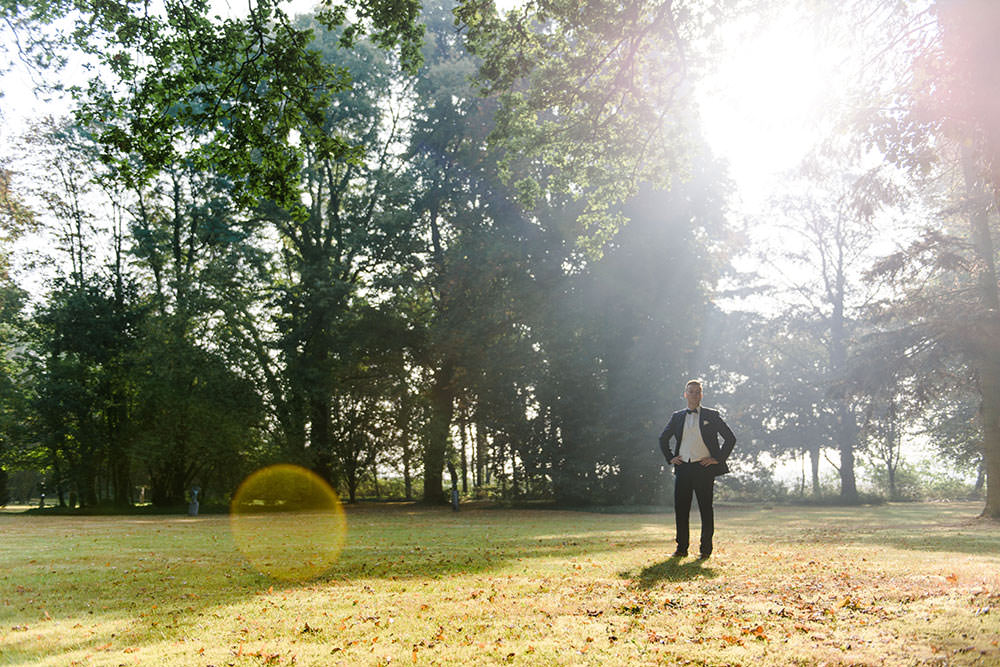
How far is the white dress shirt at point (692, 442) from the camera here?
8617mm

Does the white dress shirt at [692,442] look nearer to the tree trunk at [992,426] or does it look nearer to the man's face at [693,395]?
the man's face at [693,395]

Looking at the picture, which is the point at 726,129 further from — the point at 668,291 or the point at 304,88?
the point at 668,291

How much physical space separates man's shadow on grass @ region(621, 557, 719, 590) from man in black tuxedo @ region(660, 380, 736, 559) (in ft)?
1.88

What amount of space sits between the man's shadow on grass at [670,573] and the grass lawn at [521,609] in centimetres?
3

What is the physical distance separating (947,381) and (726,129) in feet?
32.9

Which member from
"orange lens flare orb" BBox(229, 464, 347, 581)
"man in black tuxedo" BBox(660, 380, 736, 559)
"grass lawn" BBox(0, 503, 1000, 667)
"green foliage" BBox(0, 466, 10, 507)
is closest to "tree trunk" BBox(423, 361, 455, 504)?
"orange lens flare orb" BBox(229, 464, 347, 581)

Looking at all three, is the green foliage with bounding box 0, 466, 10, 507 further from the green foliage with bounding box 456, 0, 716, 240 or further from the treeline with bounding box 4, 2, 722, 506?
the green foliage with bounding box 456, 0, 716, 240

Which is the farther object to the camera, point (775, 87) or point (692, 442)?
point (775, 87)

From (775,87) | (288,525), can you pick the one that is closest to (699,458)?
(775,87)

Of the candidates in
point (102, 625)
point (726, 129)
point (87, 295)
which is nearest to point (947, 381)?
point (726, 129)

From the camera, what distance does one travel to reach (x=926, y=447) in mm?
36562

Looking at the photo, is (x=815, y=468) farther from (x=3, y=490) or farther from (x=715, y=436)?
(x=3, y=490)

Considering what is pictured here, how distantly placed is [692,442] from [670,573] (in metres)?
1.86

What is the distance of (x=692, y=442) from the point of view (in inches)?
342
